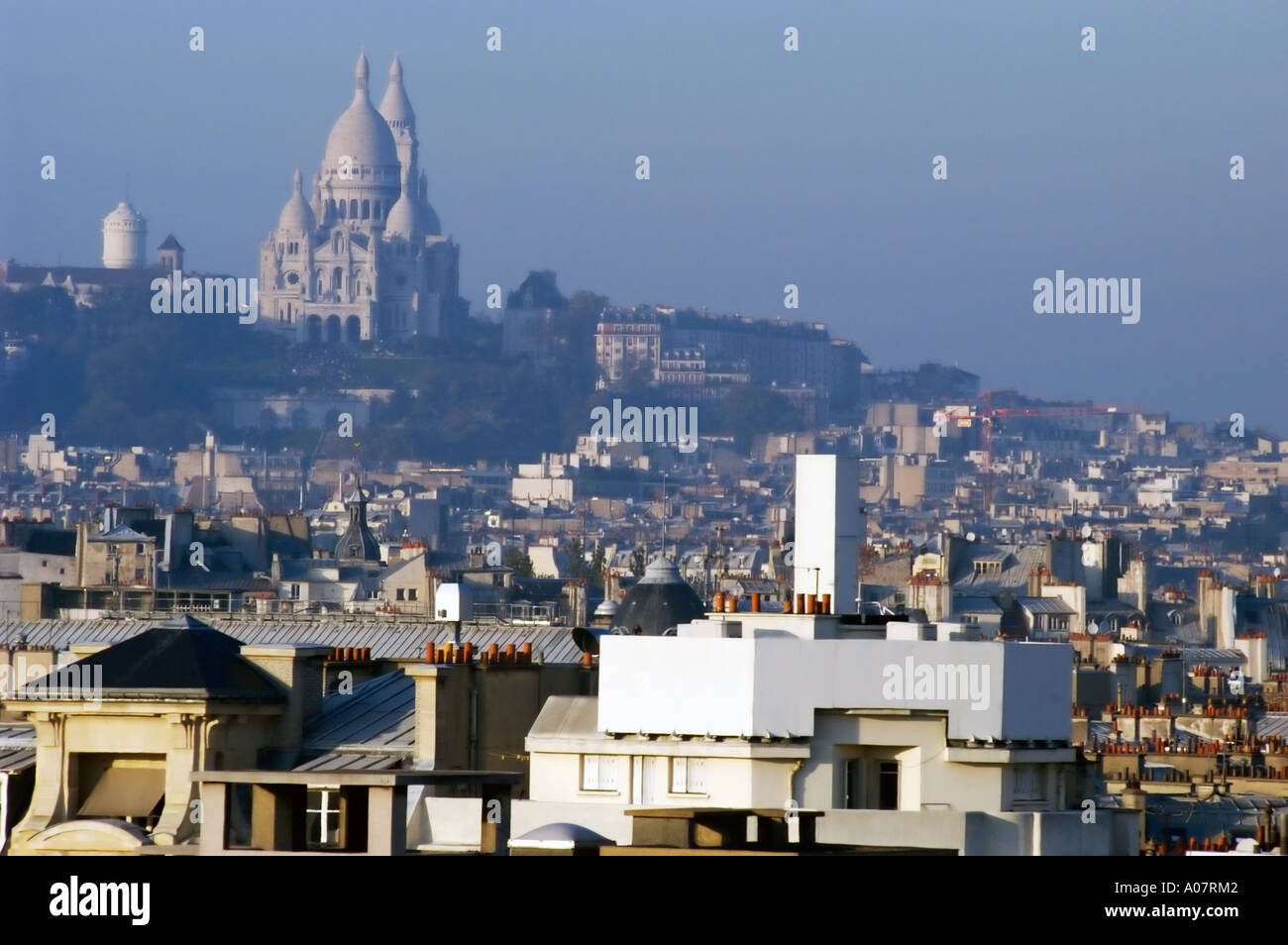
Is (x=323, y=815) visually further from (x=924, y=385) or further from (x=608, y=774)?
(x=924, y=385)

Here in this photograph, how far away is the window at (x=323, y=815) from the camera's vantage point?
51.3ft

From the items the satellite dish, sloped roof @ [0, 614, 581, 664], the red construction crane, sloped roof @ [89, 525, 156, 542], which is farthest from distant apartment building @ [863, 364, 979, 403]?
the satellite dish

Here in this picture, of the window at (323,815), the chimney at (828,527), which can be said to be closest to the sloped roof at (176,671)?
the window at (323,815)

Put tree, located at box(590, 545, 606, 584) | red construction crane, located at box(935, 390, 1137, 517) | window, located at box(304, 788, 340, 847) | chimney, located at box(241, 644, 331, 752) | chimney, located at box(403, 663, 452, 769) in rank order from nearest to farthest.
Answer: window, located at box(304, 788, 340, 847), chimney, located at box(403, 663, 452, 769), chimney, located at box(241, 644, 331, 752), tree, located at box(590, 545, 606, 584), red construction crane, located at box(935, 390, 1137, 517)

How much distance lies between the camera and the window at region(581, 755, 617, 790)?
16234mm

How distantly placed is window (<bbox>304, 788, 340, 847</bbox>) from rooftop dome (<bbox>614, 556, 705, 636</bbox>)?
13.1 m

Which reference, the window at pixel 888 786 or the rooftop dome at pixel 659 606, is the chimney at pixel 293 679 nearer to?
the window at pixel 888 786

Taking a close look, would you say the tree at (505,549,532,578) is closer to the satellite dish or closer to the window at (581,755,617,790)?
the satellite dish

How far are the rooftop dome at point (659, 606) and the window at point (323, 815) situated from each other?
13.1 meters

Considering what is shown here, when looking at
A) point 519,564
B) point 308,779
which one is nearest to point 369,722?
point 308,779

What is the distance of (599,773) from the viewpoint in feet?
53.4
